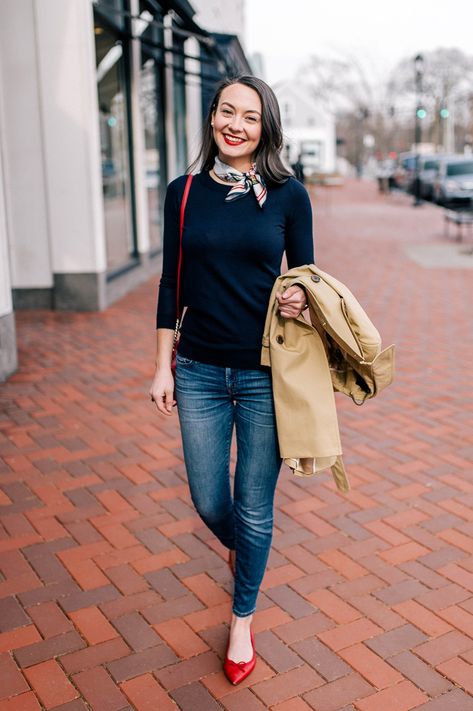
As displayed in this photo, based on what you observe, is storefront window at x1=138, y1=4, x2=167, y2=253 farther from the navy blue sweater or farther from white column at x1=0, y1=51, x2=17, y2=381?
the navy blue sweater

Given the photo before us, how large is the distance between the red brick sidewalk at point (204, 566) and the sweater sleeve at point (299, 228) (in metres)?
1.44

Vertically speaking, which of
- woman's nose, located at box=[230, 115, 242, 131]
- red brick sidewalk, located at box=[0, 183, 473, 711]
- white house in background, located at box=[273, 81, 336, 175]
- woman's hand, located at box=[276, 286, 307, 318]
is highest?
white house in background, located at box=[273, 81, 336, 175]

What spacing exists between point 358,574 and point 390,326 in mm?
5236

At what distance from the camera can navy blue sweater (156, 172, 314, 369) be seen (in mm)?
2557

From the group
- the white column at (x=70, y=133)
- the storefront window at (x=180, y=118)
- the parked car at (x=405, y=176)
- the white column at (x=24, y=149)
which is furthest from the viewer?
the parked car at (x=405, y=176)

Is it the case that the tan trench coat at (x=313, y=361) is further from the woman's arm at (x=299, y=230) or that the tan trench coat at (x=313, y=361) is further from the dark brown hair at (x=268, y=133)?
the dark brown hair at (x=268, y=133)

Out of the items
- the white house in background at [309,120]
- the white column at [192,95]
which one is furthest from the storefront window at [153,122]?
the white house in background at [309,120]

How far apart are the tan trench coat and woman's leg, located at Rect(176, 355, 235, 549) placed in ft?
0.71

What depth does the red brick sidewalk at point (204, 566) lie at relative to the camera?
2.79 m

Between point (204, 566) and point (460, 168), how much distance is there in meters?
25.7

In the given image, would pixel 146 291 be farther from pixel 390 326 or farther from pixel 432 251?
pixel 432 251

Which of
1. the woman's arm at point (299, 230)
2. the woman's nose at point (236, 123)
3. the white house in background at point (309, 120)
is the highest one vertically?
the white house in background at point (309, 120)

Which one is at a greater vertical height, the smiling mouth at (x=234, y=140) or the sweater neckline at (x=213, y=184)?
the smiling mouth at (x=234, y=140)

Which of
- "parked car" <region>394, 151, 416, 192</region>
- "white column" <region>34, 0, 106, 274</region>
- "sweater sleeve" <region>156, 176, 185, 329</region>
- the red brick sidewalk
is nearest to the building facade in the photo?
"white column" <region>34, 0, 106, 274</region>
